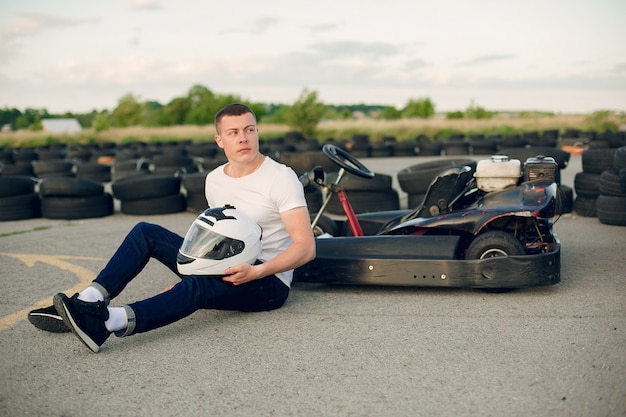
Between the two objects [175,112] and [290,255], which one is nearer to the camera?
[290,255]

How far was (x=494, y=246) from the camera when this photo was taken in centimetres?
413

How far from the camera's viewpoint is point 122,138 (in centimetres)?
3869

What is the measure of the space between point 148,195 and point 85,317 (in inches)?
223

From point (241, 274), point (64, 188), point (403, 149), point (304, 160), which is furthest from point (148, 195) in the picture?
point (403, 149)

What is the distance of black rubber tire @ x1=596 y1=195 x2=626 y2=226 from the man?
13.9ft

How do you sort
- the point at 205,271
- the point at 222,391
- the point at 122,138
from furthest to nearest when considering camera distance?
the point at 122,138, the point at 205,271, the point at 222,391

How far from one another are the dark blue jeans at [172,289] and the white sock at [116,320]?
6 centimetres

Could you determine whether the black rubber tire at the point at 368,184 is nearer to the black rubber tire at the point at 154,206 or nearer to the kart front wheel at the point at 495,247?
the black rubber tire at the point at 154,206

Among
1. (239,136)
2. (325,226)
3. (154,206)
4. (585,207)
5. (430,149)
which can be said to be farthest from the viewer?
(430,149)

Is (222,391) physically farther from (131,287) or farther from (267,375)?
(131,287)

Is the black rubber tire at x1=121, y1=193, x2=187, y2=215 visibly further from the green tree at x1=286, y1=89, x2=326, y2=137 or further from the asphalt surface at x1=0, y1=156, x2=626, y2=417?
the green tree at x1=286, y1=89, x2=326, y2=137

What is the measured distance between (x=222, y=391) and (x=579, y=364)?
1.59 m

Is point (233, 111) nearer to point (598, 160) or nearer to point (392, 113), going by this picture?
point (598, 160)

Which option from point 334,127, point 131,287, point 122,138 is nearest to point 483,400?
point 131,287
